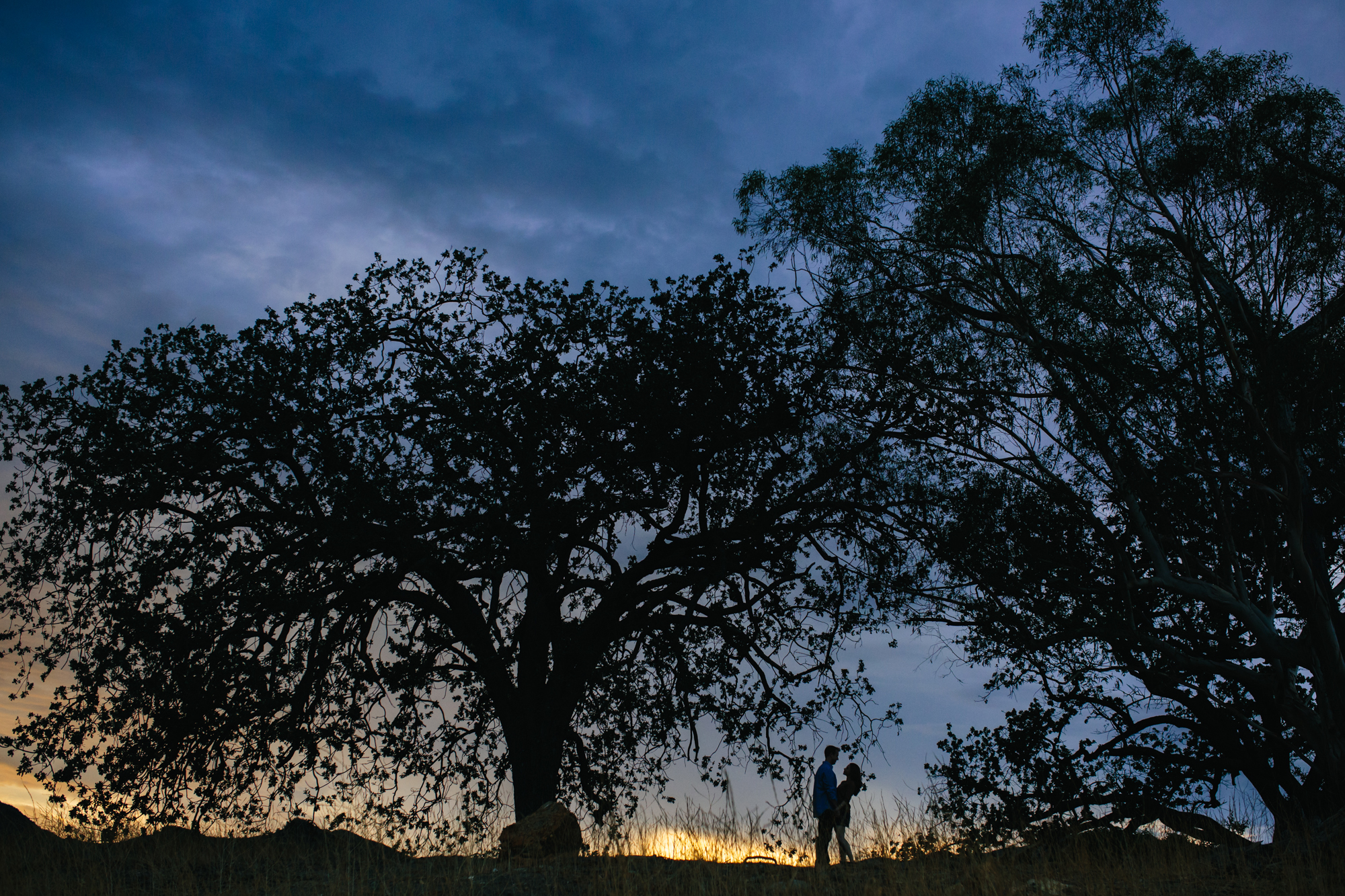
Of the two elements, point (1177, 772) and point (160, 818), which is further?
point (1177, 772)

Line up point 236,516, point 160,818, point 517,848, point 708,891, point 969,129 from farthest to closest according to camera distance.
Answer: point 969,129
point 236,516
point 160,818
point 517,848
point 708,891

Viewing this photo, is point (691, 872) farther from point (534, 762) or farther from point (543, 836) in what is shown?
point (534, 762)

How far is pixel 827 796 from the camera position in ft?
39.6

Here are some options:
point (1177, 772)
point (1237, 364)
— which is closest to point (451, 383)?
point (1237, 364)

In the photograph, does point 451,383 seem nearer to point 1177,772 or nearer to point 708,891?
point 708,891

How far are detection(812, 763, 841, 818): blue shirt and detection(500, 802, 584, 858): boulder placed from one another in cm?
335

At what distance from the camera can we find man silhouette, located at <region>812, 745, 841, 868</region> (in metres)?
11.8

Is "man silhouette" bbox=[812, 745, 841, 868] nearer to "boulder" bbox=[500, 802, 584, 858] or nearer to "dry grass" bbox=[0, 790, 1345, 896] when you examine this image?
"dry grass" bbox=[0, 790, 1345, 896]

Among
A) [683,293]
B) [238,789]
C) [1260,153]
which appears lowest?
[238,789]

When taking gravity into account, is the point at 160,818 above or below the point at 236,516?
below

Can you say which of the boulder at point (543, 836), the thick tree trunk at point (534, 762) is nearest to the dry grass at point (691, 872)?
the boulder at point (543, 836)

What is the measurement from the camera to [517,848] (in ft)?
33.7

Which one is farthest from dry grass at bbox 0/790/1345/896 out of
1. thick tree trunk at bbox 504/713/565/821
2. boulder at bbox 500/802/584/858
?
thick tree trunk at bbox 504/713/565/821

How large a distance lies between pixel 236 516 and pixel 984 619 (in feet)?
42.9
